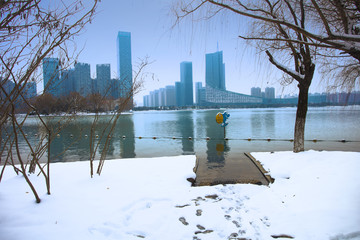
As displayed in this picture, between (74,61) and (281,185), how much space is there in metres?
3.86

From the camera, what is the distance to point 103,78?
5043 millimetres

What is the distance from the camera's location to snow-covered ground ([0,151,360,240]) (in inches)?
95.1

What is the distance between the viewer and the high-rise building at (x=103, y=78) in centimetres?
472

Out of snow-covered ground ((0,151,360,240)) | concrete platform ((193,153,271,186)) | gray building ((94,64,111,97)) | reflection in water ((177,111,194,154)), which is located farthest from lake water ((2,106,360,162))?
concrete platform ((193,153,271,186))

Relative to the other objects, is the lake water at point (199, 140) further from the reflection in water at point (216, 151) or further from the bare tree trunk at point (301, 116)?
the bare tree trunk at point (301, 116)

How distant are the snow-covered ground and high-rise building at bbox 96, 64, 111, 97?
176 cm

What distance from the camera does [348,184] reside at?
334cm

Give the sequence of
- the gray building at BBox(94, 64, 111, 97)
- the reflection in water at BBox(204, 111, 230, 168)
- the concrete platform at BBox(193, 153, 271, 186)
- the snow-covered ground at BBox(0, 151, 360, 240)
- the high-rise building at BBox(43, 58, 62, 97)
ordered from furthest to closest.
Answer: the reflection in water at BBox(204, 111, 230, 168) < the gray building at BBox(94, 64, 111, 97) < the concrete platform at BBox(193, 153, 271, 186) < the high-rise building at BBox(43, 58, 62, 97) < the snow-covered ground at BBox(0, 151, 360, 240)

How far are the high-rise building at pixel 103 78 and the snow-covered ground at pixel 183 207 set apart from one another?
176 centimetres

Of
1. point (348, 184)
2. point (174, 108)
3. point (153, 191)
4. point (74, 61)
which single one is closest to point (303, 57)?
point (348, 184)

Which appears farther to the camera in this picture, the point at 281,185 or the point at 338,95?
the point at 338,95

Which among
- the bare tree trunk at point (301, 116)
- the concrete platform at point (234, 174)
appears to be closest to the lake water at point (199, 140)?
the bare tree trunk at point (301, 116)

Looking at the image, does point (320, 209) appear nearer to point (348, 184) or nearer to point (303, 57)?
point (348, 184)

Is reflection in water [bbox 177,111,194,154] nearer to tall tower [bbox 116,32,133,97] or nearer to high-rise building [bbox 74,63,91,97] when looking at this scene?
tall tower [bbox 116,32,133,97]
